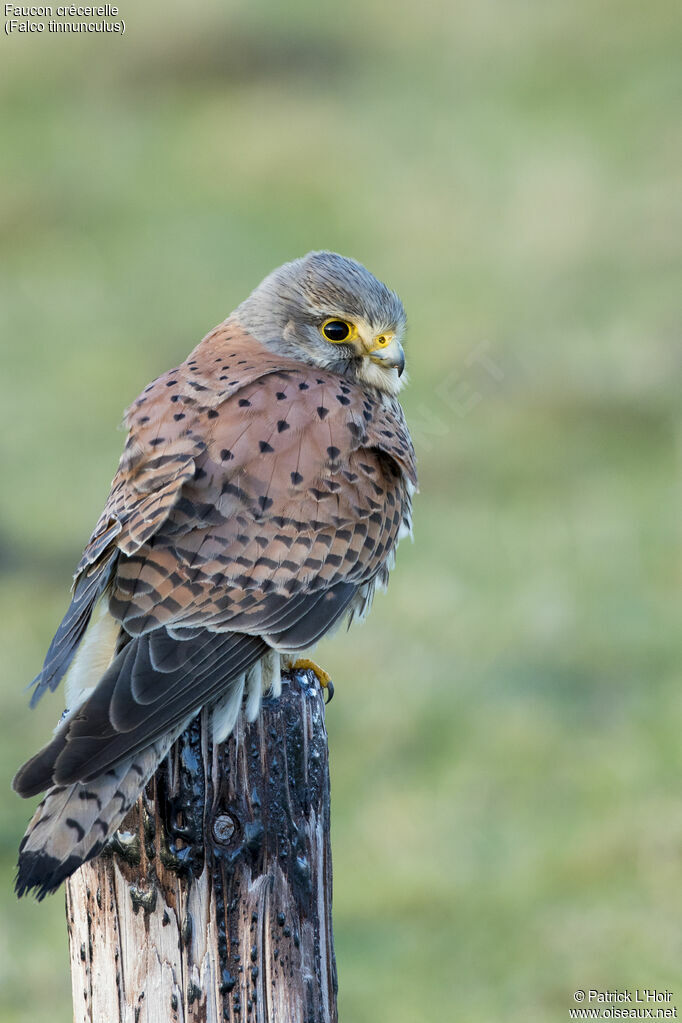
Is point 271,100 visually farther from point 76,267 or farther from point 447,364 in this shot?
point 447,364

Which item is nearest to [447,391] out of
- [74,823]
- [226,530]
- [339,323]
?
[339,323]

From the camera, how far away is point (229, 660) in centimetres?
295

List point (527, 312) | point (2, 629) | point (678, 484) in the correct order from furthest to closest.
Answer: point (527, 312), point (678, 484), point (2, 629)

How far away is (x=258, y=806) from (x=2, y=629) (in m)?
4.60

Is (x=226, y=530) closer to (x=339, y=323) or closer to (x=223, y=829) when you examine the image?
(x=223, y=829)

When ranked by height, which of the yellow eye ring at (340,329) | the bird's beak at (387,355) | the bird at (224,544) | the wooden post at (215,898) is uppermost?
the yellow eye ring at (340,329)

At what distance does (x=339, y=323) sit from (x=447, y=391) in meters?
4.86

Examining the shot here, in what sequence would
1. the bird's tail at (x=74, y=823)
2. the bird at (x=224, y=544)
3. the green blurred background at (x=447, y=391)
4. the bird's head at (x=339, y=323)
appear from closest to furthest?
Result: the bird's tail at (x=74, y=823) → the bird at (x=224, y=544) → the bird's head at (x=339, y=323) → the green blurred background at (x=447, y=391)

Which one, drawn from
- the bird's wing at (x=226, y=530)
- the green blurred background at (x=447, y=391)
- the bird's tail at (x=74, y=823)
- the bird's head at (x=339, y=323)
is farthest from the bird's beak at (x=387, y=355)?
the bird's tail at (x=74, y=823)

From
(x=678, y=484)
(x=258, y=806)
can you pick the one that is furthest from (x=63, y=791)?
(x=678, y=484)

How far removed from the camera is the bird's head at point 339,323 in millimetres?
4066

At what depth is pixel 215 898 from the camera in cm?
262

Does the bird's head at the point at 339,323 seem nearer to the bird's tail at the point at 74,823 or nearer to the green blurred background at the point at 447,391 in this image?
the green blurred background at the point at 447,391

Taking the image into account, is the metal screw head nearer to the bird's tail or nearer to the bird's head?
the bird's tail
